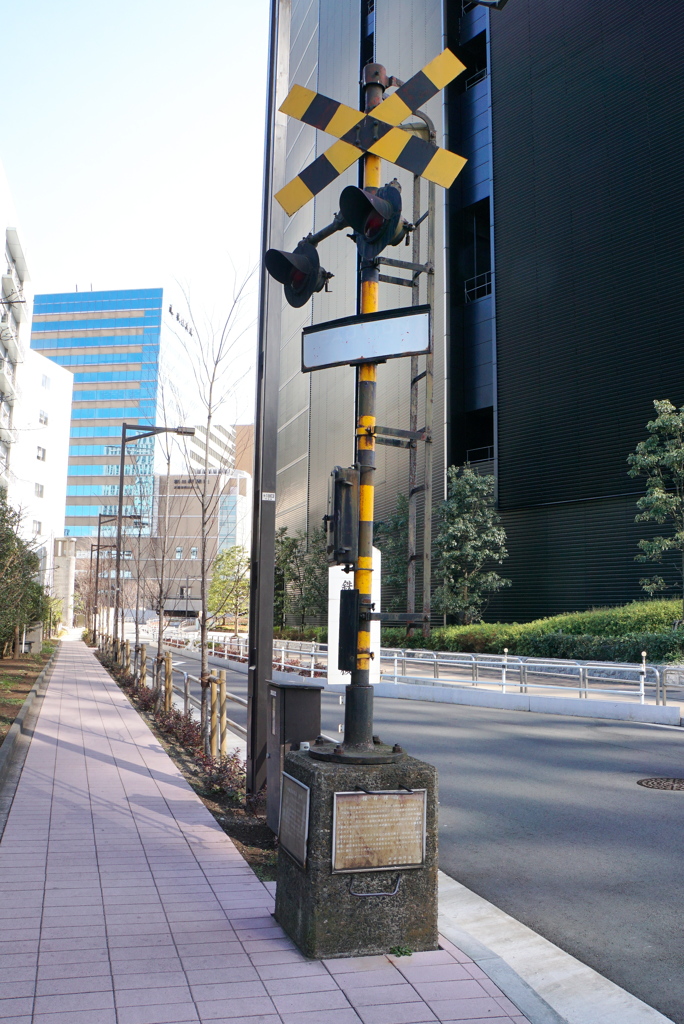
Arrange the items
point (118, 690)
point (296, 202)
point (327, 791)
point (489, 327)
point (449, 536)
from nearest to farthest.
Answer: point (327, 791), point (296, 202), point (118, 690), point (449, 536), point (489, 327)

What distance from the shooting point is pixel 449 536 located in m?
31.1

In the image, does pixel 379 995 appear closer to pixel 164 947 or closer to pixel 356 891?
pixel 356 891

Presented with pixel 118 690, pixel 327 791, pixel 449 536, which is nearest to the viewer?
pixel 327 791

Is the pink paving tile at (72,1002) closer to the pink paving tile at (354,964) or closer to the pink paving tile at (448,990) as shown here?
the pink paving tile at (354,964)

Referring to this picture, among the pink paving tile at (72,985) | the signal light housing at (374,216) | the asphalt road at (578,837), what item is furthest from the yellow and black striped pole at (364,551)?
the asphalt road at (578,837)

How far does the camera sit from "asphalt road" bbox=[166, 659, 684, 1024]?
202 inches

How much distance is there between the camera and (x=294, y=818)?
4789mm

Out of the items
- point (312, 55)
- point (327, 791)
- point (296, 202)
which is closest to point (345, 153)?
point (296, 202)

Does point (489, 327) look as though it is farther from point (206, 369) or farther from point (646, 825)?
point (646, 825)

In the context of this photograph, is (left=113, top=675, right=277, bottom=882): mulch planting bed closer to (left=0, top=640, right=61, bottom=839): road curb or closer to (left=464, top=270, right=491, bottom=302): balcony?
(left=0, top=640, right=61, bottom=839): road curb

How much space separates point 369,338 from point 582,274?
27.2 m

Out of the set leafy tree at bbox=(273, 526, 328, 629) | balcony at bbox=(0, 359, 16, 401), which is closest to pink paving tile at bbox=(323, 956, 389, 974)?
leafy tree at bbox=(273, 526, 328, 629)

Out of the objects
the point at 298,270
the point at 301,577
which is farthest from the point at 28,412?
the point at 298,270

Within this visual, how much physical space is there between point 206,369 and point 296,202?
708 centimetres
